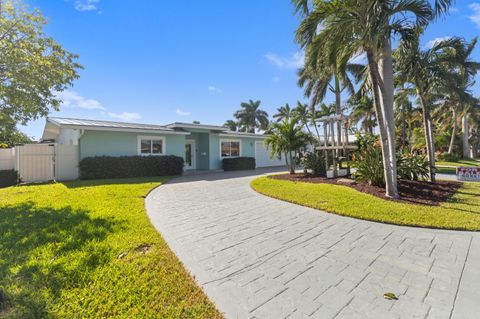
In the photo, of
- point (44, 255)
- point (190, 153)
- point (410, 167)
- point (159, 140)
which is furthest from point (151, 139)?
point (410, 167)

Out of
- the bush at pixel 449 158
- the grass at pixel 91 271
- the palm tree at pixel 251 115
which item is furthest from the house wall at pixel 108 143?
the bush at pixel 449 158

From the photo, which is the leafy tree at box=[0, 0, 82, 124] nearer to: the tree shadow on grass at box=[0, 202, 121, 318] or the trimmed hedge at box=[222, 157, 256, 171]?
the tree shadow on grass at box=[0, 202, 121, 318]

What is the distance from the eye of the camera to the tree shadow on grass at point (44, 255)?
2420mm

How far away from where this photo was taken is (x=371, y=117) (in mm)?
27250

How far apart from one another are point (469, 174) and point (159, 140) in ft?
48.5

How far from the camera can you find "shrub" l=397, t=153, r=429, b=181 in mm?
8914

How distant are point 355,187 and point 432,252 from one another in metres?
5.31

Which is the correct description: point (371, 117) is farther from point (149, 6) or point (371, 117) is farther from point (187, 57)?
point (149, 6)

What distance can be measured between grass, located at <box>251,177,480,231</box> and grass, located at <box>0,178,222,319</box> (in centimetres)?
435

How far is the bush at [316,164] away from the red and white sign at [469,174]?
20.1ft

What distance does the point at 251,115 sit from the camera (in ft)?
143

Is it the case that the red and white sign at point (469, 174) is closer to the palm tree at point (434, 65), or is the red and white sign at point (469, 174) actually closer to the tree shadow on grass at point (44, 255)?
the palm tree at point (434, 65)

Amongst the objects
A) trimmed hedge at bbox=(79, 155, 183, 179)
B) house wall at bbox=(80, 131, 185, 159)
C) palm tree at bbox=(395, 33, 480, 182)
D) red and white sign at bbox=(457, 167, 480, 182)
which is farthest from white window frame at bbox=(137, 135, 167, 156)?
red and white sign at bbox=(457, 167, 480, 182)

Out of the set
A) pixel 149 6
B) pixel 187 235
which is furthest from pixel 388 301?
pixel 149 6
